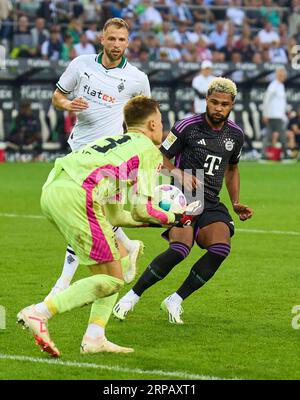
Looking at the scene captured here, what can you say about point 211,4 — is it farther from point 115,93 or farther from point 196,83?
point 115,93

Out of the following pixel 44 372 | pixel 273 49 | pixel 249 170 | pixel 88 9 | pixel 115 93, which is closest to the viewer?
pixel 44 372

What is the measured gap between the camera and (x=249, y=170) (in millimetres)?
25875

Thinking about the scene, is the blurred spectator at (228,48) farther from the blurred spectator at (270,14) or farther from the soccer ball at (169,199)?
the soccer ball at (169,199)

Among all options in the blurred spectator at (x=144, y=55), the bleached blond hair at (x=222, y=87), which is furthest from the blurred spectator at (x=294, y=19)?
the bleached blond hair at (x=222, y=87)

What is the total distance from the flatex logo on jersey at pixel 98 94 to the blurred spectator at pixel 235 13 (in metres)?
23.6

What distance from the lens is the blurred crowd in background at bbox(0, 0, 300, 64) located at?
27781mm

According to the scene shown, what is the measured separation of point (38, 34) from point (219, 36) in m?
6.28

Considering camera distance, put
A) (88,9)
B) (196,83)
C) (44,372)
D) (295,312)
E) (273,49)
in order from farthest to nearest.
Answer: (273,49)
(88,9)
(196,83)
(295,312)
(44,372)

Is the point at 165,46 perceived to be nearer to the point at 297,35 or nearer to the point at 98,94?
the point at 297,35

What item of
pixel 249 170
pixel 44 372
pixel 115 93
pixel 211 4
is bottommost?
pixel 249 170

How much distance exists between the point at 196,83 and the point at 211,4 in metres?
6.34

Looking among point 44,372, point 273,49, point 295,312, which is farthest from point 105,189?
point 273,49

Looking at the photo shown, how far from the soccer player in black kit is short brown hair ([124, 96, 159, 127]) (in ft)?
4.43

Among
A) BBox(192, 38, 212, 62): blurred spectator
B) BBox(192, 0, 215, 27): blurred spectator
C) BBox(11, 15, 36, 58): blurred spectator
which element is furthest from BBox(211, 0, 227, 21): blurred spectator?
BBox(11, 15, 36, 58): blurred spectator
